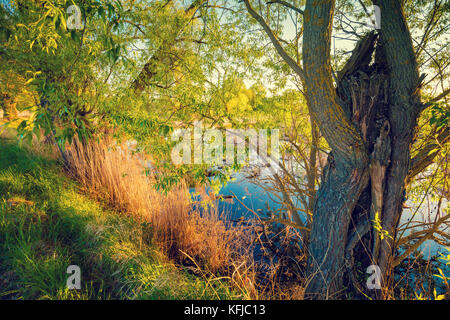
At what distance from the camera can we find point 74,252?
2326mm

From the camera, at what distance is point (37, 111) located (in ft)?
4.10

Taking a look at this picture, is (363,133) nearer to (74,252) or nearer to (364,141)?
(364,141)

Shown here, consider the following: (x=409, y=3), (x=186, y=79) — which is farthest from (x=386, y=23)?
(x=186, y=79)

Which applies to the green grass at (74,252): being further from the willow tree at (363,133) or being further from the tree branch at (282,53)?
the tree branch at (282,53)

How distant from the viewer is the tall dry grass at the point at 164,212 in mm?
3090

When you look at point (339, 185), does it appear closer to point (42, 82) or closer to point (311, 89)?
point (311, 89)

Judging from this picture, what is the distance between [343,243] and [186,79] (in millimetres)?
2852

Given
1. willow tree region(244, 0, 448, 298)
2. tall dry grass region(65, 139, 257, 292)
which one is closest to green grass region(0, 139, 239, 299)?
tall dry grass region(65, 139, 257, 292)

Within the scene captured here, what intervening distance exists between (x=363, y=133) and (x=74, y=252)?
3.10 metres

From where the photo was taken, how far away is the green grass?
181 centimetres

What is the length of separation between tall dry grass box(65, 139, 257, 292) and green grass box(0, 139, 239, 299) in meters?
0.25

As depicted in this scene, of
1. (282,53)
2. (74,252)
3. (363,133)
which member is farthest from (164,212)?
(363,133)

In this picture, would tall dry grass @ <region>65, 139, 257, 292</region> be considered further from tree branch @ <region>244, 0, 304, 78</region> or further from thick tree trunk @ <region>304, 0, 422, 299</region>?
tree branch @ <region>244, 0, 304, 78</region>
